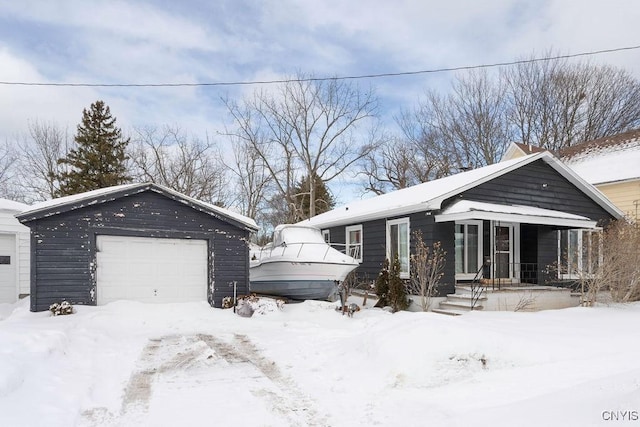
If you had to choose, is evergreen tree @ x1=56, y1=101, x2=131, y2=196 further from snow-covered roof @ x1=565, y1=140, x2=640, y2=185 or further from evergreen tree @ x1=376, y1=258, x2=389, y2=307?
snow-covered roof @ x1=565, y1=140, x2=640, y2=185

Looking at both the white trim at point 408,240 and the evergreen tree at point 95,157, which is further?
the evergreen tree at point 95,157

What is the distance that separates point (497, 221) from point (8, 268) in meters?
14.8

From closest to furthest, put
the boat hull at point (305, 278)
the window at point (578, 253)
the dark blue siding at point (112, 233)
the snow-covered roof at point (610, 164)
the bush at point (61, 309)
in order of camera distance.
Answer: the bush at point (61, 309)
the dark blue siding at point (112, 233)
the window at point (578, 253)
the boat hull at point (305, 278)
the snow-covered roof at point (610, 164)

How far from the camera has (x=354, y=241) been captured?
16.2 metres

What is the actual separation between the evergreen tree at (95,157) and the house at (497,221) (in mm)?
18336

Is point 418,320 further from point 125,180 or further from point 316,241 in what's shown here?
point 125,180

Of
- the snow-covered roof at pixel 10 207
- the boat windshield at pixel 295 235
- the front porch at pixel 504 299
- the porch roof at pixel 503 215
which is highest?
the snow-covered roof at pixel 10 207

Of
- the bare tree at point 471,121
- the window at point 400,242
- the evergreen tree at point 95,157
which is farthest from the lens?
the bare tree at point 471,121

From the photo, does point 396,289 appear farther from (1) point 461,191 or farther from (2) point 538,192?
(2) point 538,192

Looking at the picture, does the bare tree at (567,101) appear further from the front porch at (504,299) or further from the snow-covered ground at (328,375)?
the snow-covered ground at (328,375)

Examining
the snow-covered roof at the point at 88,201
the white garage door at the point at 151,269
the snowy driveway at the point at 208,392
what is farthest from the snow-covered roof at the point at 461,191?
the snowy driveway at the point at 208,392

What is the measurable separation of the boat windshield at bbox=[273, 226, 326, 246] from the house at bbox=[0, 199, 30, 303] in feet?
25.0

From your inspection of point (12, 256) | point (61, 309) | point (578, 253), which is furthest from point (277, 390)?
point (12, 256)

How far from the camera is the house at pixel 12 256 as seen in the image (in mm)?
12812
